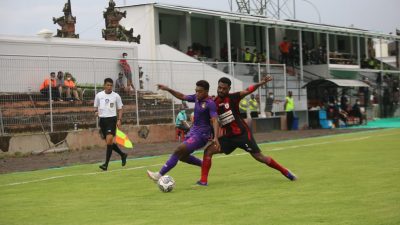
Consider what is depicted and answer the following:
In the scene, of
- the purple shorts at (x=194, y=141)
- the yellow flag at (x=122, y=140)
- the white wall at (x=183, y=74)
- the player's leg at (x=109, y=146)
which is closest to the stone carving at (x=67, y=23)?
the white wall at (x=183, y=74)

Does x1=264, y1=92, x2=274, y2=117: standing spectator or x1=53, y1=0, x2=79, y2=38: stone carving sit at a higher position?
x1=53, y1=0, x2=79, y2=38: stone carving

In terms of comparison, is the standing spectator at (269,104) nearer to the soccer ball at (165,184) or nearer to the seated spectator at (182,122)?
the seated spectator at (182,122)

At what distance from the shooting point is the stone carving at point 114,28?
35.9 meters

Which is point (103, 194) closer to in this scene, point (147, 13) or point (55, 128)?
point (55, 128)

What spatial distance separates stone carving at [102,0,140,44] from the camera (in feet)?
118

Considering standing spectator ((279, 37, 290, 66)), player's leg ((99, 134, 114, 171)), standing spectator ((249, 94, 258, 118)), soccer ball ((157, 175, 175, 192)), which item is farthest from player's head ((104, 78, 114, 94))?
standing spectator ((279, 37, 290, 66))

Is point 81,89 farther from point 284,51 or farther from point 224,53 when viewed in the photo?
point 284,51

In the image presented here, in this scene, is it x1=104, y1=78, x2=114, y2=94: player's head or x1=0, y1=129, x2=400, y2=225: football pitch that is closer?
x1=0, y1=129, x2=400, y2=225: football pitch

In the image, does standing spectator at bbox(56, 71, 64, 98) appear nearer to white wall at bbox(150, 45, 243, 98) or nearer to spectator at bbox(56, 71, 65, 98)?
spectator at bbox(56, 71, 65, 98)

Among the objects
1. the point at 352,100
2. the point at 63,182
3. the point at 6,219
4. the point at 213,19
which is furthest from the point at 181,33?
the point at 6,219

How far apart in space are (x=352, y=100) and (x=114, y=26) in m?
18.7

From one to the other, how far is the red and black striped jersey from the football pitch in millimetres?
908

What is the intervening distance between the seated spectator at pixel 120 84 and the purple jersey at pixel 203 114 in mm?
15557

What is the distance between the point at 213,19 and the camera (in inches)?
1751
